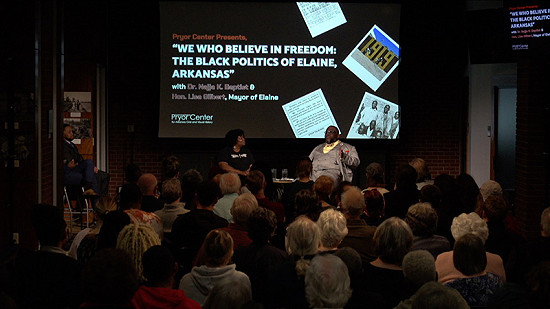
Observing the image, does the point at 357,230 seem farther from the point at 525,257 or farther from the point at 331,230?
the point at 525,257

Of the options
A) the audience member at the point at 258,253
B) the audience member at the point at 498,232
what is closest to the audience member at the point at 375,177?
the audience member at the point at 498,232

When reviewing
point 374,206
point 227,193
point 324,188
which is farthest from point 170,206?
point 374,206

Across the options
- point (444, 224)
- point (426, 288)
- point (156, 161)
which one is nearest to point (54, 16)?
point (156, 161)

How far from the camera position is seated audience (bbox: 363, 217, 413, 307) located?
381cm

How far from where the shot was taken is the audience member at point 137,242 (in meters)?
3.84

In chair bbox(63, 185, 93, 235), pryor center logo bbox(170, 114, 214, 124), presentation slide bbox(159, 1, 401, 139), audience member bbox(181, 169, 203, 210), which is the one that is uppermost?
presentation slide bbox(159, 1, 401, 139)

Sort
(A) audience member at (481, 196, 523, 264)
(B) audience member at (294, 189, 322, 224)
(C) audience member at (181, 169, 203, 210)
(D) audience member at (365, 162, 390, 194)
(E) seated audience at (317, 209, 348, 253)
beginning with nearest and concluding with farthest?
(E) seated audience at (317, 209, 348, 253) → (A) audience member at (481, 196, 523, 264) → (B) audience member at (294, 189, 322, 224) → (C) audience member at (181, 169, 203, 210) → (D) audience member at (365, 162, 390, 194)

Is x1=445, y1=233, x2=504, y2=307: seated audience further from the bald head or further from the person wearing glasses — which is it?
the person wearing glasses

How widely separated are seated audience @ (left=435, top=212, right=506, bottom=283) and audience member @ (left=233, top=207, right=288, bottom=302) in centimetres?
89

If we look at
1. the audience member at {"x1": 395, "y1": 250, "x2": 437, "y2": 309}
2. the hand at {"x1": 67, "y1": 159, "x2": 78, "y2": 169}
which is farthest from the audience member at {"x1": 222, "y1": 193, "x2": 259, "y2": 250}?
the hand at {"x1": 67, "y1": 159, "x2": 78, "y2": 169}

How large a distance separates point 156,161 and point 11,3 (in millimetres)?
4724

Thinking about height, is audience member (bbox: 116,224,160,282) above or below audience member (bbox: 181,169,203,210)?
below

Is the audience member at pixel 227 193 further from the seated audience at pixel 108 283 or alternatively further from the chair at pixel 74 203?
the chair at pixel 74 203

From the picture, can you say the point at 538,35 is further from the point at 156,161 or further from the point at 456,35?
the point at 156,161
